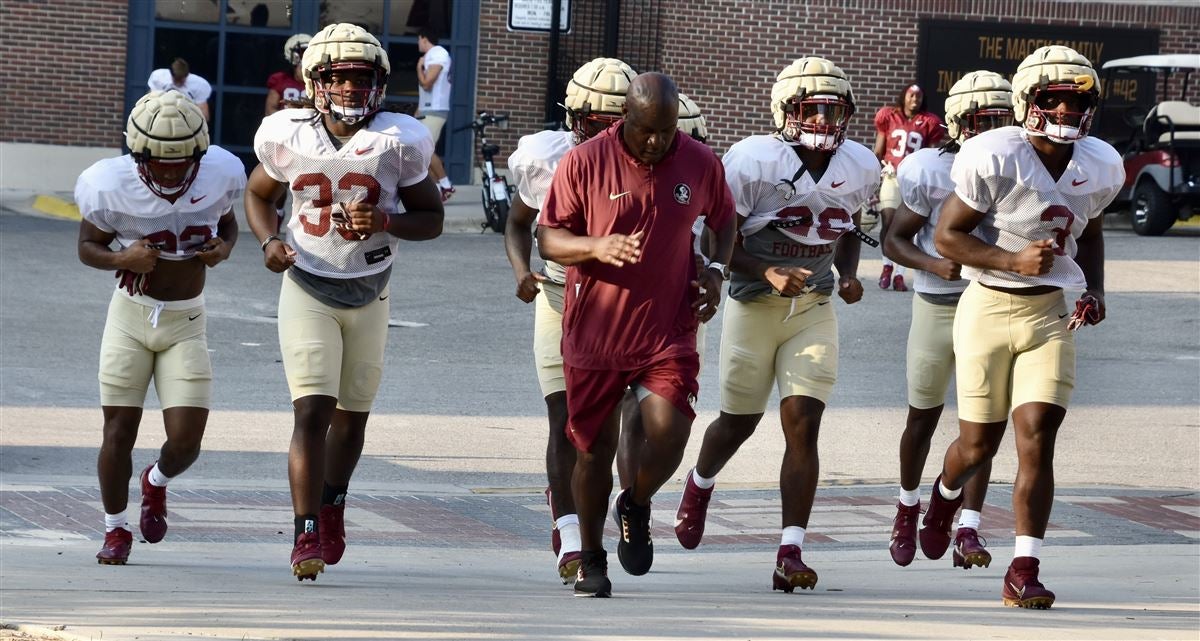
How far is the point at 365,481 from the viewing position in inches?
389

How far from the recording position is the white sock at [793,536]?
23.7 feet

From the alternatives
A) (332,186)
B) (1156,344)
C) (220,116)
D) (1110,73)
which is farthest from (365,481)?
(1110,73)

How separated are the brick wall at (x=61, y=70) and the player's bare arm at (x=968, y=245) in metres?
20.6

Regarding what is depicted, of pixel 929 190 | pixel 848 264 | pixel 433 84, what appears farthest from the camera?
pixel 433 84

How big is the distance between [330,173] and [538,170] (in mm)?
915

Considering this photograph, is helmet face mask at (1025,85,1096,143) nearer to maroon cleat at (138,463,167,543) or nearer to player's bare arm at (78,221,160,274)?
player's bare arm at (78,221,160,274)

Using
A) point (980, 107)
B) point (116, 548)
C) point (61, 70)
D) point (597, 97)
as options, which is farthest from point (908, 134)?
point (61, 70)

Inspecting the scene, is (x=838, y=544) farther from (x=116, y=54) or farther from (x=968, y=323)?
(x=116, y=54)

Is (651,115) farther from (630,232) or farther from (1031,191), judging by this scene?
(1031,191)

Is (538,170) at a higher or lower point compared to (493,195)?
higher

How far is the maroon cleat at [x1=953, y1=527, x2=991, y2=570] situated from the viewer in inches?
314

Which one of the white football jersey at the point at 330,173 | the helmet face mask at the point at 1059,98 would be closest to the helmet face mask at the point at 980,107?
the helmet face mask at the point at 1059,98

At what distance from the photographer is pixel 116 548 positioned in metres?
7.50

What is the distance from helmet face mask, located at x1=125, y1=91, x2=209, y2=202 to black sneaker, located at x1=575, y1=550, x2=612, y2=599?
88.5 inches
